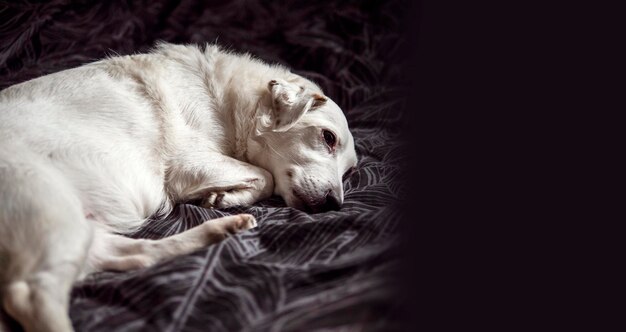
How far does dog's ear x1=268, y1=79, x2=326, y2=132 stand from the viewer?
2.31 meters

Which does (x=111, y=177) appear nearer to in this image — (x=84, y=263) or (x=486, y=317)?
(x=84, y=263)

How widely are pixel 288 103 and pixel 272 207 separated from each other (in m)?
0.44

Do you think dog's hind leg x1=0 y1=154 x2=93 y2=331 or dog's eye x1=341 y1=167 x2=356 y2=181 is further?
dog's eye x1=341 y1=167 x2=356 y2=181

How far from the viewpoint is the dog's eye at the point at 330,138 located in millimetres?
2375

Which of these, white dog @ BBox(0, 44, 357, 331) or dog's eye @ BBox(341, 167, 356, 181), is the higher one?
white dog @ BBox(0, 44, 357, 331)

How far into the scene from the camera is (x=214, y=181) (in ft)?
7.15

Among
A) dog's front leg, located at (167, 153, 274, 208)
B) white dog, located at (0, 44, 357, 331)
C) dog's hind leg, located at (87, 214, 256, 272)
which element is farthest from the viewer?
dog's front leg, located at (167, 153, 274, 208)

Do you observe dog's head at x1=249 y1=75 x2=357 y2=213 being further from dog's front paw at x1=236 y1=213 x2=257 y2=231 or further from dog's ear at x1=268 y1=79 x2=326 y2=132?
dog's front paw at x1=236 y1=213 x2=257 y2=231

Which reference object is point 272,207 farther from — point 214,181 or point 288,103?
point 288,103

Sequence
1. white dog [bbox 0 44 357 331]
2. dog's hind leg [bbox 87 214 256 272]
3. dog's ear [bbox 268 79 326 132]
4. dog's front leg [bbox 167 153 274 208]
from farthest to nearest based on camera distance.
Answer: dog's ear [bbox 268 79 326 132] < dog's front leg [bbox 167 153 274 208] < dog's hind leg [bbox 87 214 256 272] < white dog [bbox 0 44 357 331]

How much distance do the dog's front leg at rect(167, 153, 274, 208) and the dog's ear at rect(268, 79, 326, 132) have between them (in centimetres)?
25

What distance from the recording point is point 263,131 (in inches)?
Result: 92.6

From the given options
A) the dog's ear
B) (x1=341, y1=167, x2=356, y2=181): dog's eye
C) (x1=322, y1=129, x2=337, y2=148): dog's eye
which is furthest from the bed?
the dog's ear

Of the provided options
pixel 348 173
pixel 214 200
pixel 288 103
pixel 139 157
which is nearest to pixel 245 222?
pixel 214 200
